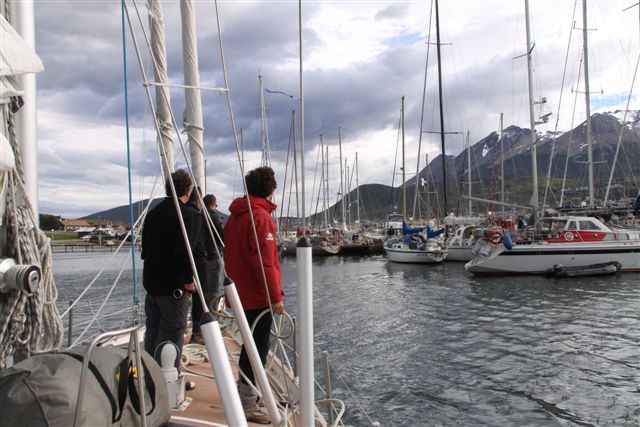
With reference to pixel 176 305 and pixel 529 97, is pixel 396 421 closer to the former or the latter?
pixel 176 305

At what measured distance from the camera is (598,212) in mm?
24859

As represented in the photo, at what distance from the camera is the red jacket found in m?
3.40

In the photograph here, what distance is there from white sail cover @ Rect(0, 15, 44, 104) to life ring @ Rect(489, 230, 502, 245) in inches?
928

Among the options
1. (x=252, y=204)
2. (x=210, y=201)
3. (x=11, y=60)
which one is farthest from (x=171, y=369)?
(x=210, y=201)

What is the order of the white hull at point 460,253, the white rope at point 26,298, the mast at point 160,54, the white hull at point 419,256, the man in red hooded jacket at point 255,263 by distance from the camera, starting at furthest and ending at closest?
the white hull at point 460,253 → the white hull at point 419,256 → the mast at point 160,54 → the man in red hooded jacket at point 255,263 → the white rope at point 26,298

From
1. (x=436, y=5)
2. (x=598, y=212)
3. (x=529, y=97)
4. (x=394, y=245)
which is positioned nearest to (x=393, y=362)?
(x=598, y=212)

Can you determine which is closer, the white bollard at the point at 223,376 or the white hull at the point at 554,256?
the white bollard at the point at 223,376

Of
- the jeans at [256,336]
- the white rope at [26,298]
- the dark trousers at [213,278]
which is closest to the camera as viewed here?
the white rope at [26,298]

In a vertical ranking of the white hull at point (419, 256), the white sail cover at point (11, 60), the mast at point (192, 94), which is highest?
the mast at point (192, 94)

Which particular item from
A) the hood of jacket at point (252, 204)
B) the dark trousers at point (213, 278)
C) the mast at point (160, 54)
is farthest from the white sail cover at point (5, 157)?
the dark trousers at point (213, 278)

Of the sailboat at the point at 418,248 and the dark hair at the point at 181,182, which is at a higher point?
the dark hair at the point at 181,182

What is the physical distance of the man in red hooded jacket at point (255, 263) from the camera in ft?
11.1

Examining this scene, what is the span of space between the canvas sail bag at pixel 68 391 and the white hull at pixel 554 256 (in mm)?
22889

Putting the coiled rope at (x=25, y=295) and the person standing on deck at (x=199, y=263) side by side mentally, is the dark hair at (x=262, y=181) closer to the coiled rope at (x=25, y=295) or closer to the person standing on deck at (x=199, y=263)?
the person standing on deck at (x=199, y=263)
